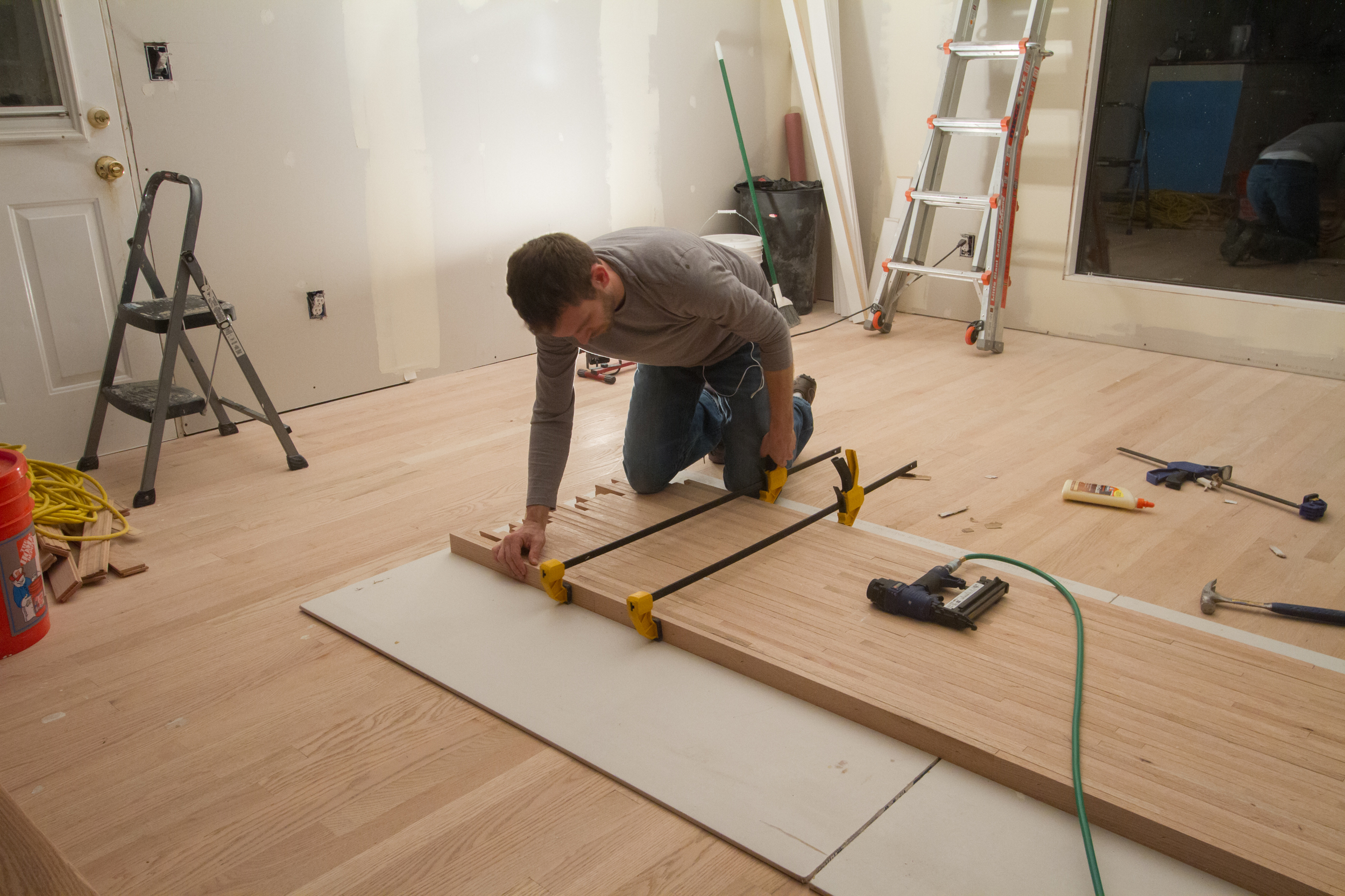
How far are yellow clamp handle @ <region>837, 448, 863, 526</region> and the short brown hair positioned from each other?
0.85m

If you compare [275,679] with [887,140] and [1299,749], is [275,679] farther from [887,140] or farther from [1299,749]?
[887,140]

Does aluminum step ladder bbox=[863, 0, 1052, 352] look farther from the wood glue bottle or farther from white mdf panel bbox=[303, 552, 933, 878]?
white mdf panel bbox=[303, 552, 933, 878]

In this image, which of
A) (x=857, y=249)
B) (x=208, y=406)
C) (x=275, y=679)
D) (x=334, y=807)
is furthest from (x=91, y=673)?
(x=857, y=249)

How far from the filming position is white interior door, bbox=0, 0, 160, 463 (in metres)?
2.84

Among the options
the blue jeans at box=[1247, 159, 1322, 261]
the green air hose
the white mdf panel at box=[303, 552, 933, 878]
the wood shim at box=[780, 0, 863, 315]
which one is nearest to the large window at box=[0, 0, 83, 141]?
the white mdf panel at box=[303, 552, 933, 878]

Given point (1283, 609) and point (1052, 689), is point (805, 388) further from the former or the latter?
point (1052, 689)

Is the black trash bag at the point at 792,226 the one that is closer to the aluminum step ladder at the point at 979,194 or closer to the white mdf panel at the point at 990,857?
the aluminum step ladder at the point at 979,194

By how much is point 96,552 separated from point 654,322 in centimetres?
152

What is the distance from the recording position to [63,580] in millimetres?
2242

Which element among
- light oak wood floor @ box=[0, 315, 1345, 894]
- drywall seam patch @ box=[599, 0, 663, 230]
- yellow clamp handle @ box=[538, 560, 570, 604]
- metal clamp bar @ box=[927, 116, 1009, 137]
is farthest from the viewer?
drywall seam patch @ box=[599, 0, 663, 230]

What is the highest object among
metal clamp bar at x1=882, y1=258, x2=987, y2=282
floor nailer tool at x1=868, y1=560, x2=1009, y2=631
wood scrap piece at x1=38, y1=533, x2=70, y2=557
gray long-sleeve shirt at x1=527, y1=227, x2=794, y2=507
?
gray long-sleeve shirt at x1=527, y1=227, x2=794, y2=507

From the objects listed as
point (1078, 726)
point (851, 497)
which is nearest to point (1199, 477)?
point (851, 497)

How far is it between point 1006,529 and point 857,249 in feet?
8.95

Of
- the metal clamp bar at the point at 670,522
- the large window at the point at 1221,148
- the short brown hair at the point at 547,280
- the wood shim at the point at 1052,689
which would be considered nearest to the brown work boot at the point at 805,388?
the metal clamp bar at the point at 670,522
